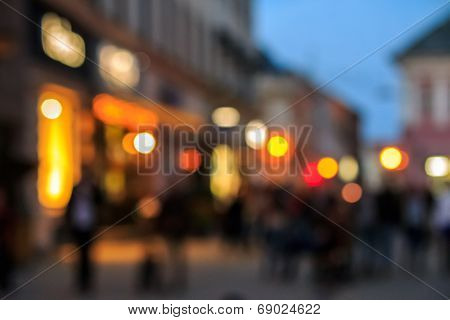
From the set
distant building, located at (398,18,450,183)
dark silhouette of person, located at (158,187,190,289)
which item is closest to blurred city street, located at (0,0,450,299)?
dark silhouette of person, located at (158,187,190,289)

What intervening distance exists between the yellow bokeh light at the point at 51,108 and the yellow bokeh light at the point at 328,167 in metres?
22.4

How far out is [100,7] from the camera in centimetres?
2711

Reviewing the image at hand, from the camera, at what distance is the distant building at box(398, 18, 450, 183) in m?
53.9

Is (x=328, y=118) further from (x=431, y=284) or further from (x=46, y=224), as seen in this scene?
(x=431, y=284)

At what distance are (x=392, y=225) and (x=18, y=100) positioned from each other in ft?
25.7

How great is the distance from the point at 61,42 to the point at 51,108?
1.44 metres

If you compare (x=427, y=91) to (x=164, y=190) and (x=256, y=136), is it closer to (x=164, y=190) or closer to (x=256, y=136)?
(x=256, y=136)

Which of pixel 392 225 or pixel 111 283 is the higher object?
pixel 392 225

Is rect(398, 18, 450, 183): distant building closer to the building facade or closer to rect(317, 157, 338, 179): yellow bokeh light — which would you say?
rect(317, 157, 338, 179): yellow bokeh light

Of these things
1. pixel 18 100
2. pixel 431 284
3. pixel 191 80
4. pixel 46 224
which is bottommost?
pixel 431 284

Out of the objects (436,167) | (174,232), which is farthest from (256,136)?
(174,232)

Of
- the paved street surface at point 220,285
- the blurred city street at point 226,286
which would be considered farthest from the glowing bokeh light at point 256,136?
the blurred city street at point 226,286

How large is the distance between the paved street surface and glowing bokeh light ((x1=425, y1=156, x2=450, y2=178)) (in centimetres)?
1546
